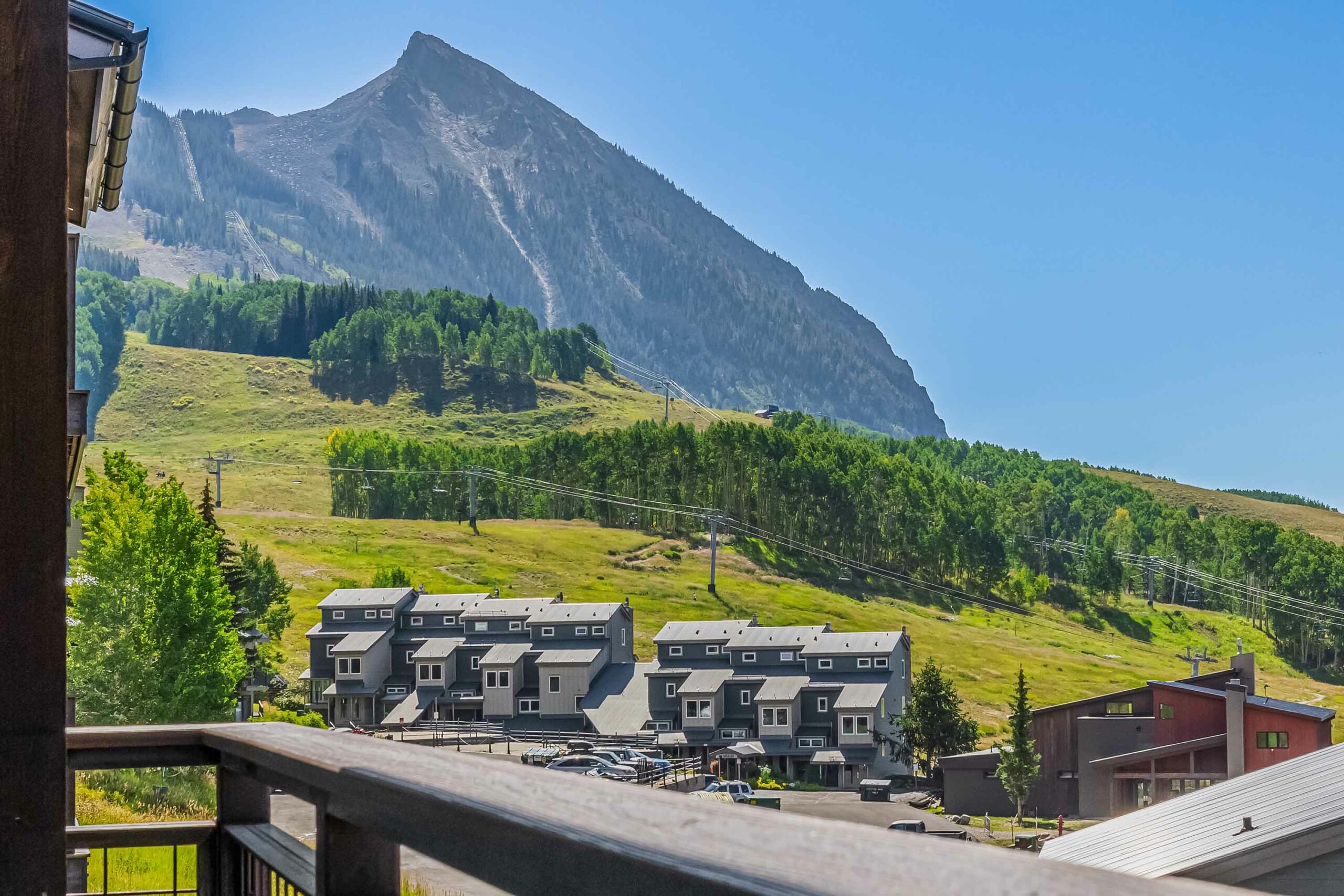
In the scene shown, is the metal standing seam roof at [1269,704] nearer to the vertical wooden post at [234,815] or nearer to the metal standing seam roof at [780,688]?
the metal standing seam roof at [780,688]

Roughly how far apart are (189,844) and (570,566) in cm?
8392

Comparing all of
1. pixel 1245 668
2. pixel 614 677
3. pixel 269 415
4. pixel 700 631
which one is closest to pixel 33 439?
pixel 1245 668

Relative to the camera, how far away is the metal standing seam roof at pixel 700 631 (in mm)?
56469

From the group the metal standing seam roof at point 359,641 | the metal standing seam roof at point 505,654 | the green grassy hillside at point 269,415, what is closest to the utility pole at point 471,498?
the green grassy hillside at point 269,415

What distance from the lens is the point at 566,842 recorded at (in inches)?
39.8

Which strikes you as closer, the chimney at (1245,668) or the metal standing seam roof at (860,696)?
the chimney at (1245,668)

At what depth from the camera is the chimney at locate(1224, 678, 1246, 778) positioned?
31.8m

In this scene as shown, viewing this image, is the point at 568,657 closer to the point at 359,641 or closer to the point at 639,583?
the point at 359,641

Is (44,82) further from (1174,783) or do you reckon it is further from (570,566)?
(570,566)

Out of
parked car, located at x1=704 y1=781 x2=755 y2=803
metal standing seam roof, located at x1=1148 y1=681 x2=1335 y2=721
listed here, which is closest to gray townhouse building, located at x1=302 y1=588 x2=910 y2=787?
parked car, located at x1=704 y1=781 x2=755 y2=803

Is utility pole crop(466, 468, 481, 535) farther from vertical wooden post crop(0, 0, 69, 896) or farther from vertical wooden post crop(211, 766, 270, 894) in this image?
vertical wooden post crop(0, 0, 69, 896)

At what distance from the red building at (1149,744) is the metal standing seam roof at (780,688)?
28.0 ft

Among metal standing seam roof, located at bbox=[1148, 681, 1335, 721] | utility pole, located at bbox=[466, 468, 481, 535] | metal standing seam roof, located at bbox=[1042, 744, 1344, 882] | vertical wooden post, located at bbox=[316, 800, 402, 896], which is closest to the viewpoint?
vertical wooden post, located at bbox=[316, 800, 402, 896]

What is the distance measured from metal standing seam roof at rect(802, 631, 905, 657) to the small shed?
9.43m
